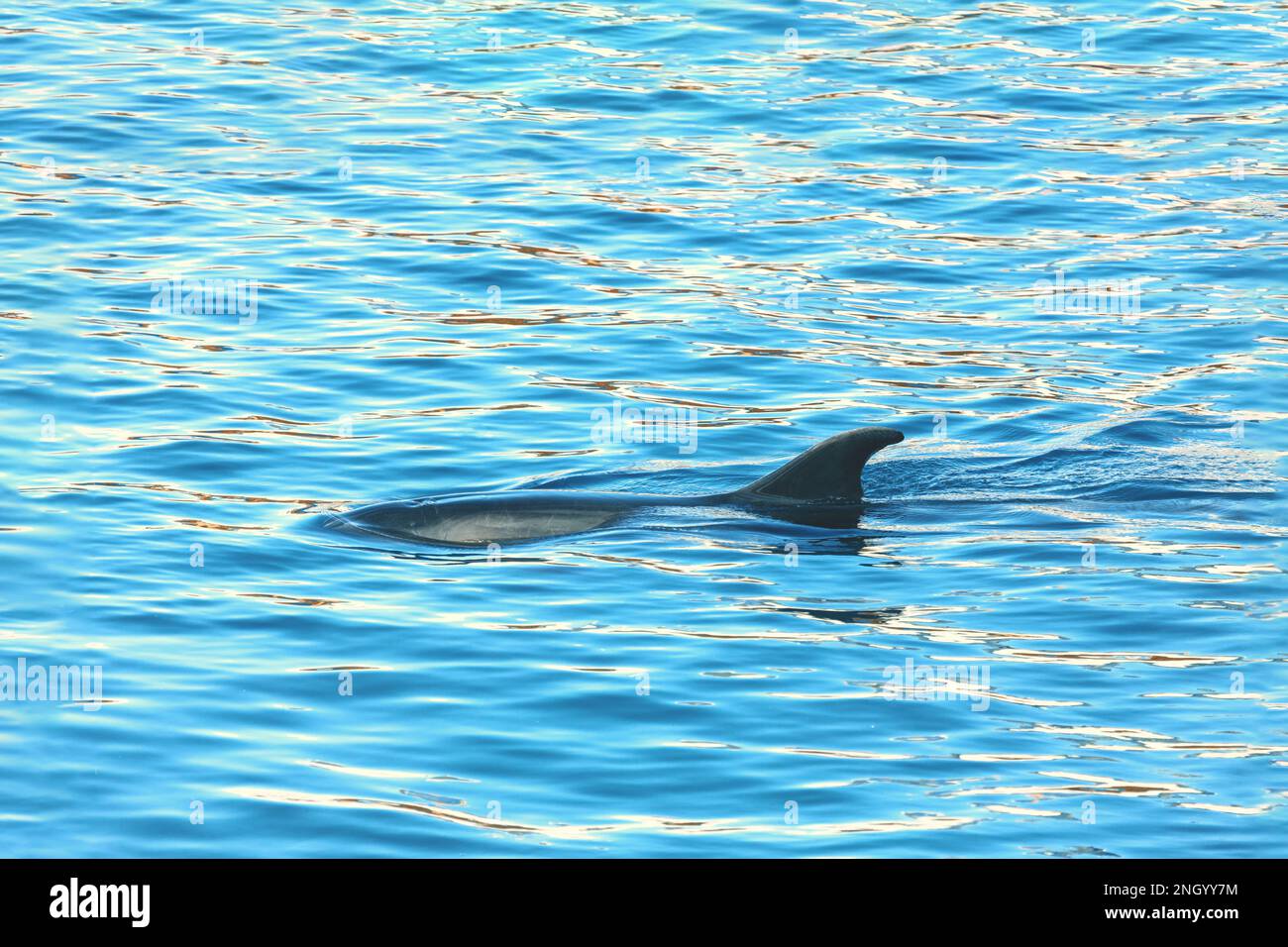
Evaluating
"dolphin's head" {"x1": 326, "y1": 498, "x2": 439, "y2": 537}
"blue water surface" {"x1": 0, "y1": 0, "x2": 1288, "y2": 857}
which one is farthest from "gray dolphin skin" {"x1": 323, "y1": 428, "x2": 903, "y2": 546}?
"blue water surface" {"x1": 0, "y1": 0, "x2": 1288, "y2": 857}

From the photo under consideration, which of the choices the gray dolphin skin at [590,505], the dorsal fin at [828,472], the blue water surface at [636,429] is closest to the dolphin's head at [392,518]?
the gray dolphin skin at [590,505]

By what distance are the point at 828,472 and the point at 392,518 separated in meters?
3.01

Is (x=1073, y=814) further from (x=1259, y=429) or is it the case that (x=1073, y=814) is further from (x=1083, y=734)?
(x=1259, y=429)

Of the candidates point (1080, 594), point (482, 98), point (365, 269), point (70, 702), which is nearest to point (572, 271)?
point (365, 269)

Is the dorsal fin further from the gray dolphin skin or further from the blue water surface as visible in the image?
the blue water surface

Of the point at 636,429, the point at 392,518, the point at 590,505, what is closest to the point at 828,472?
the point at 590,505

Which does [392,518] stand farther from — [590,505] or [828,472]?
[828,472]

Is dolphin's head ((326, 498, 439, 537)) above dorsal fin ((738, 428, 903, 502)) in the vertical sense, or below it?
below

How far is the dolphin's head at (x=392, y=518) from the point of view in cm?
1337

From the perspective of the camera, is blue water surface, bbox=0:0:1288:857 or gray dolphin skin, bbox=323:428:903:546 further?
gray dolphin skin, bbox=323:428:903:546

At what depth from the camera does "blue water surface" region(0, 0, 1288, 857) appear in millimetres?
9633

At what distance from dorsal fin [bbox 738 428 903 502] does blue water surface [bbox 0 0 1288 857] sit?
0.44m

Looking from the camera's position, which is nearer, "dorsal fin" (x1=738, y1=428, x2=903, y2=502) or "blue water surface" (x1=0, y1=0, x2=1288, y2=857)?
"blue water surface" (x1=0, y1=0, x2=1288, y2=857)

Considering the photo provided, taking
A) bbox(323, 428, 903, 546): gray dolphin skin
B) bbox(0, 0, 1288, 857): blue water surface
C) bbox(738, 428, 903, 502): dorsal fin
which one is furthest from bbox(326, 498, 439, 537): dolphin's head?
bbox(738, 428, 903, 502): dorsal fin
